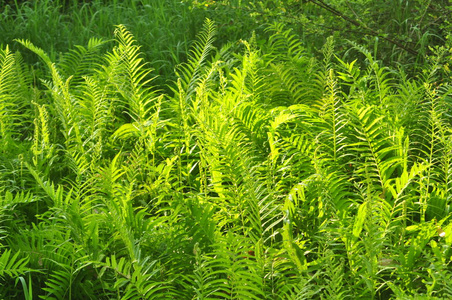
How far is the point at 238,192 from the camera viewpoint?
2.25 meters

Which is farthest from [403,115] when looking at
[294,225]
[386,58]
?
[386,58]

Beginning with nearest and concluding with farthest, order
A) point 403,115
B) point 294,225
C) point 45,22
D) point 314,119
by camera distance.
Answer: point 294,225 → point 314,119 → point 403,115 → point 45,22

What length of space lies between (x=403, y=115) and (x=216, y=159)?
1.13 metres

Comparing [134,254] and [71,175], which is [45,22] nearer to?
[71,175]

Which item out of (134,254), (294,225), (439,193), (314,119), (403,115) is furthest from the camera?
(403,115)

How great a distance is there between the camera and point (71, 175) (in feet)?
9.37

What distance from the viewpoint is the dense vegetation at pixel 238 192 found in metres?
1.95

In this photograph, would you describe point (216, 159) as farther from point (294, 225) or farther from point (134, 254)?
point (134, 254)

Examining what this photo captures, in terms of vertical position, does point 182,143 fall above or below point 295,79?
below

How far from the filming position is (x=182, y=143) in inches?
115

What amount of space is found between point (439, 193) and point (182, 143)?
1.25 metres

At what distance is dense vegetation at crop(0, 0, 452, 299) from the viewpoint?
1.95m

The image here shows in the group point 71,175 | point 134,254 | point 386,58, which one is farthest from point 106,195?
point 386,58

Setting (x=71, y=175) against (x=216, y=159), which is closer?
(x=216, y=159)
